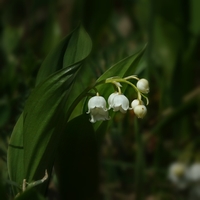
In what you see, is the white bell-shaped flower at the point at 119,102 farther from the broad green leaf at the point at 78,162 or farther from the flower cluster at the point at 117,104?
the broad green leaf at the point at 78,162

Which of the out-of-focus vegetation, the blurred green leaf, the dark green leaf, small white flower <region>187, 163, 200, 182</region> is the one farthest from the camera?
small white flower <region>187, 163, 200, 182</region>

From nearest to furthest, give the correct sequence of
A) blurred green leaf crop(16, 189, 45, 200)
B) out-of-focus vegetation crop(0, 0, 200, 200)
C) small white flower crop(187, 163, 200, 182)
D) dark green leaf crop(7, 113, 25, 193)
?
blurred green leaf crop(16, 189, 45, 200) → dark green leaf crop(7, 113, 25, 193) → out-of-focus vegetation crop(0, 0, 200, 200) → small white flower crop(187, 163, 200, 182)

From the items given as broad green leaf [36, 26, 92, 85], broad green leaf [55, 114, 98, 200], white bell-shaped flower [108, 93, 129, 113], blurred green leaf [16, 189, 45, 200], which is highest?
broad green leaf [36, 26, 92, 85]

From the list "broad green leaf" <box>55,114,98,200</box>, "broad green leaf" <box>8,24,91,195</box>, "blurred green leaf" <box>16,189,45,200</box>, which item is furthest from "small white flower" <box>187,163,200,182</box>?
"blurred green leaf" <box>16,189,45,200</box>

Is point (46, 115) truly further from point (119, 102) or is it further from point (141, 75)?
point (141, 75)

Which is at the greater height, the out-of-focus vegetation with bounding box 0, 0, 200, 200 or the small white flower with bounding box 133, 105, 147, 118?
the out-of-focus vegetation with bounding box 0, 0, 200, 200

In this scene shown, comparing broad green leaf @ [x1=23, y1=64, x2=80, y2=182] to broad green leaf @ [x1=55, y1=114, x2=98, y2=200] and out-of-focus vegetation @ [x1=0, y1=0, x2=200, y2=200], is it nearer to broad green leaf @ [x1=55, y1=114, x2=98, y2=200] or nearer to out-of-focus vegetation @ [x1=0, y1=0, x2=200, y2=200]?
broad green leaf @ [x1=55, y1=114, x2=98, y2=200]

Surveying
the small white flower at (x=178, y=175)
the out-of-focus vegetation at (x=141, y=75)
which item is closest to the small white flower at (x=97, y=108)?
the out-of-focus vegetation at (x=141, y=75)

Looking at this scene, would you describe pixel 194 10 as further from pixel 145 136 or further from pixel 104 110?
pixel 104 110
